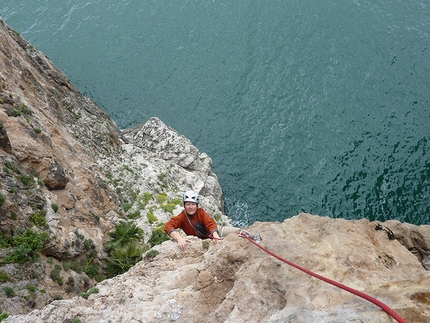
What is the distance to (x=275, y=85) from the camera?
152ft

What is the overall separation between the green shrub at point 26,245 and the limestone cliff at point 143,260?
56 mm

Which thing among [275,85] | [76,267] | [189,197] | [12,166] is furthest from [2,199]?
[275,85]

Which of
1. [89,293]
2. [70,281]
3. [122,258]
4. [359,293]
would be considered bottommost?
[122,258]

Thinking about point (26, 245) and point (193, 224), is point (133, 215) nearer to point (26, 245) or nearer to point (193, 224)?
point (26, 245)

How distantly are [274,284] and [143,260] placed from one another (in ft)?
21.5

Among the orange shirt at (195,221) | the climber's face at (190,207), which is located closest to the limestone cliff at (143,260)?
the orange shirt at (195,221)

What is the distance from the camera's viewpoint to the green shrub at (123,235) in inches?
786

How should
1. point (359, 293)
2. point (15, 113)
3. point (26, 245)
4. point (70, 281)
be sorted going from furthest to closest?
point (15, 113) → point (70, 281) → point (26, 245) → point (359, 293)

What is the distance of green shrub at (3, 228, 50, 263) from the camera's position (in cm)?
1405

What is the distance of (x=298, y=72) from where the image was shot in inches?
1834

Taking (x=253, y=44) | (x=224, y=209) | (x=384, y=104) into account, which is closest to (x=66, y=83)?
(x=224, y=209)

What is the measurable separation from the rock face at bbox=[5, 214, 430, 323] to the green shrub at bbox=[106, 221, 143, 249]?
24.2 ft

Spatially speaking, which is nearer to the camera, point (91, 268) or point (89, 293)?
point (89, 293)

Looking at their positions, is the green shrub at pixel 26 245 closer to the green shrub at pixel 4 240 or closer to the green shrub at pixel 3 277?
the green shrub at pixel 4 240
